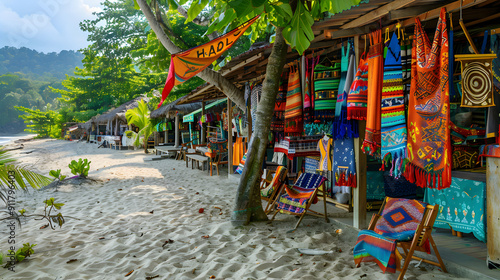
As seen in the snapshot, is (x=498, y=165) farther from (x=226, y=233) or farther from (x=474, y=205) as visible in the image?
(x=226, y=233)

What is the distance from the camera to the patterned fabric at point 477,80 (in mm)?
2346

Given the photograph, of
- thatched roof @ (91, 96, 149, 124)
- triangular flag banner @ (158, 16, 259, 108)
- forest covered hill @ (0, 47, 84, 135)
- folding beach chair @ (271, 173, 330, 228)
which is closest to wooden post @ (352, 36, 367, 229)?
folding beach chair @ (271, 173, 330, 228)

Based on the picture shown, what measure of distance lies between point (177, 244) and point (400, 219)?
239cm

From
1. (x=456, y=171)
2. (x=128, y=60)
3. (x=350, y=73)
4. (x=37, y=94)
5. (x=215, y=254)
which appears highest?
(x=37, y=94)

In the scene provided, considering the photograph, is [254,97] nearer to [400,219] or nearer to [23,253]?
[400,219]

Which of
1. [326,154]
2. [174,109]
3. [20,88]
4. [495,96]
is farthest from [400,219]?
[20,88]

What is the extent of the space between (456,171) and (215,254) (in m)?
2.75

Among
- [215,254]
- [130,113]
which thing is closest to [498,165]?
[215,254]

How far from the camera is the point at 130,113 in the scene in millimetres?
17797

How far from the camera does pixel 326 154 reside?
15.0ft

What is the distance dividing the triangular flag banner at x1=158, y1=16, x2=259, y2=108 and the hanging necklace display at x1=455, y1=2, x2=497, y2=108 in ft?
7.04

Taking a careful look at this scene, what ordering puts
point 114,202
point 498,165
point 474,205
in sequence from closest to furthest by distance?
point 498,165 < point 474,205 < point 114,202

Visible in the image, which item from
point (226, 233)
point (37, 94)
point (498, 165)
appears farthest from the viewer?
point (37, 94)

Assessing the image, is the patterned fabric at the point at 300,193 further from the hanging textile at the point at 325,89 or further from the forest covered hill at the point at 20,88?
the forest covered hill at the point at 20,88
